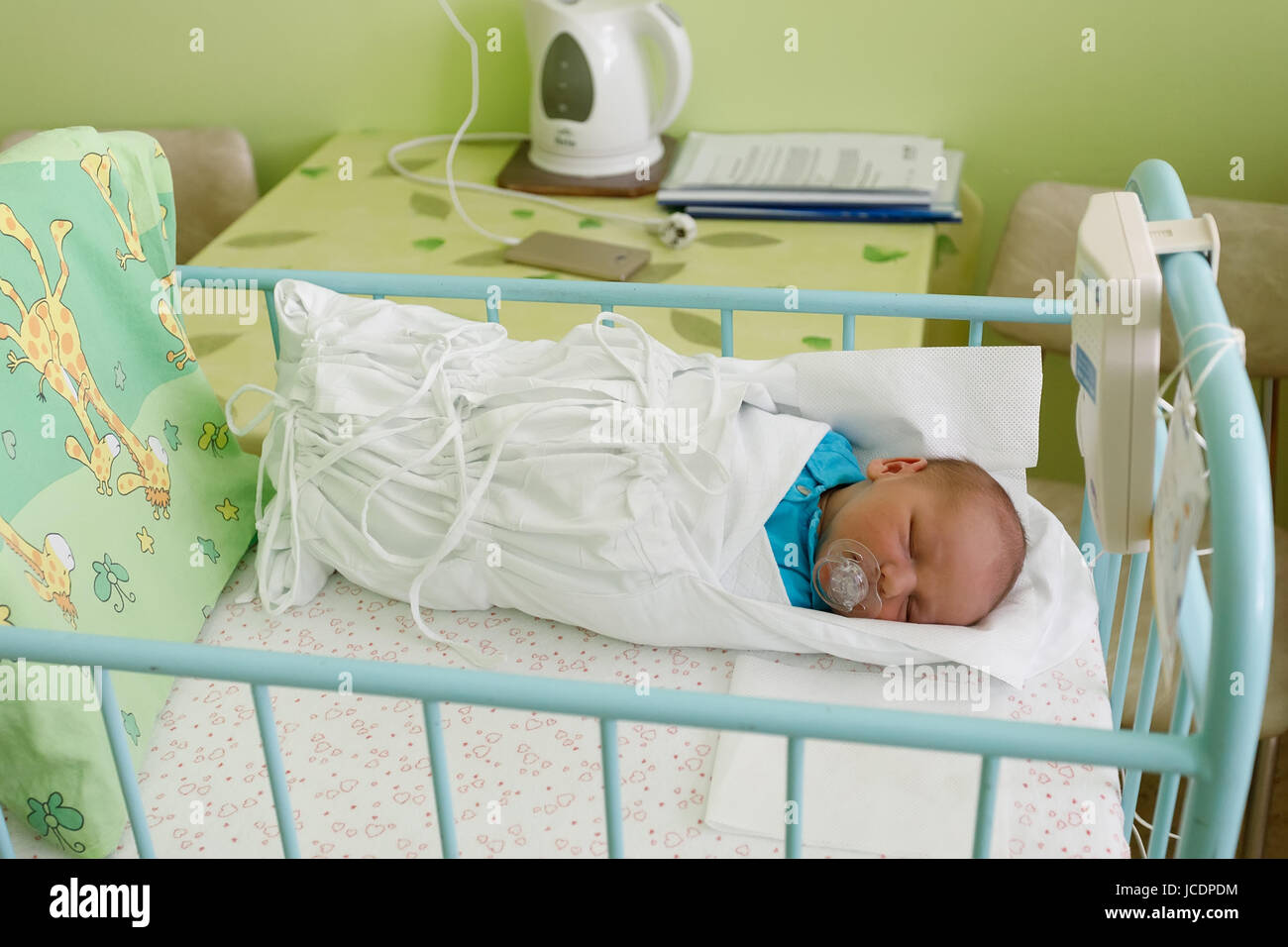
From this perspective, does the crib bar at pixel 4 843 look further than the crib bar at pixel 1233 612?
Yes

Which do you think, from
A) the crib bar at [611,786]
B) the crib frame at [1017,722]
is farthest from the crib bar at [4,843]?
the crib bar at [611,786]

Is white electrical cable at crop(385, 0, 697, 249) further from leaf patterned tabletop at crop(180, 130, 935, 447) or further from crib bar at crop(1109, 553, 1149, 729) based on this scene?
crib bar at crop(1109, 553, 1149, 729)

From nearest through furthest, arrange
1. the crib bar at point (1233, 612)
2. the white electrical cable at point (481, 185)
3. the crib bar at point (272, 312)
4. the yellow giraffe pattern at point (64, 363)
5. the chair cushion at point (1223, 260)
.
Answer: the crib bar at point (1233, 612) → the yellow giraffe pattern at point (64, 363) → the crib bar at point (272, 312) → the chair cushion at point (1223, 260) → the white electrical cable at point (481, 185)

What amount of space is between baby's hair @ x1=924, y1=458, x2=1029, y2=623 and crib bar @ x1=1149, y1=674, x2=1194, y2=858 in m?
0.24

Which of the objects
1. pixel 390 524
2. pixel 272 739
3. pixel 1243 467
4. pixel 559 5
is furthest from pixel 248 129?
pixel 1243 467

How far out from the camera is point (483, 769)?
1.04 meters

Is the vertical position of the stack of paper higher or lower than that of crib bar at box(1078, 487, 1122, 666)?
higher

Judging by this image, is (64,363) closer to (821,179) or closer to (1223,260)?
(821,179)

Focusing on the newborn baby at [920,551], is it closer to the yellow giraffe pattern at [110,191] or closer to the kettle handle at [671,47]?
the yellow giraffe pattern at [110,191]

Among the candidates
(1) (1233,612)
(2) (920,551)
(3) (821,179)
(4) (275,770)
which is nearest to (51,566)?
(4) (275,770)

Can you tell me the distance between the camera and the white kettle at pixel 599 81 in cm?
181

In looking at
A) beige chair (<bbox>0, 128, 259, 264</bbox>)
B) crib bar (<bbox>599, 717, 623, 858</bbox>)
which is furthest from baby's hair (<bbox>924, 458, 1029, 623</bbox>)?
beige chair (<bbox>0, 128, 259, 264</bbox>)

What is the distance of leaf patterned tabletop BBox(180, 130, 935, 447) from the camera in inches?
62.2

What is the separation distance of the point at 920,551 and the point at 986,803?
38 cm
